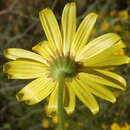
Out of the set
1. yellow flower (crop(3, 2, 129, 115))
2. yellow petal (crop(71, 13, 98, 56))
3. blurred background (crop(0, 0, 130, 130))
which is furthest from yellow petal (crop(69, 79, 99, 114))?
blurred background (crop(0, 0, 130, 130))

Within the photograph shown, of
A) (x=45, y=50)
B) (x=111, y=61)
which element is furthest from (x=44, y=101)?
Result: (x=111, y=61)

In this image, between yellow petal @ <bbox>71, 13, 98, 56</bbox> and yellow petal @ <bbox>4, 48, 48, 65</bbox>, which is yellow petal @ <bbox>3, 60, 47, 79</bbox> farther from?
yellow petal @ <bbox>71, 13, 98, 56</bbox>

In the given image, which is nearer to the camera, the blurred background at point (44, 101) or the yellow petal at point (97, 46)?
the yellow petal at point (97, 46)

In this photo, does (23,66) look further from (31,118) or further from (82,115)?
(31,118)

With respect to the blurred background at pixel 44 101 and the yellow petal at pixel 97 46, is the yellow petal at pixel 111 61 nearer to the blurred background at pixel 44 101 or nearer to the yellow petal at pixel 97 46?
the yellow petal at pixel 97 46

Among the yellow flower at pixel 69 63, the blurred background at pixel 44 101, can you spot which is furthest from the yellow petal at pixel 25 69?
the blurred background at pixel 44 101

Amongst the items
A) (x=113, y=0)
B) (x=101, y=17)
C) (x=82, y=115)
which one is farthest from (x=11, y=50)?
(x=113, y=0)
